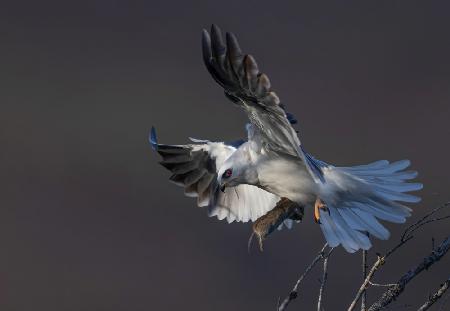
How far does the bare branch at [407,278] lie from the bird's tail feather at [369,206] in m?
0.47

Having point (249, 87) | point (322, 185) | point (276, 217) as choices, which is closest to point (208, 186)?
point (276, 217)

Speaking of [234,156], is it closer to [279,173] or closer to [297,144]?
[279,173]

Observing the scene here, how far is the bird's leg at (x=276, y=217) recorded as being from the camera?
2283mm

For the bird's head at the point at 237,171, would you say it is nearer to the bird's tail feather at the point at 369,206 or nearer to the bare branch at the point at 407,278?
the bird's tail feather at the point at 369,206

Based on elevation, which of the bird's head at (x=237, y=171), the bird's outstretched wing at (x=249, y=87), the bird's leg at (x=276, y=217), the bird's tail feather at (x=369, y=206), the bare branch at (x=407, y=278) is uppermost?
the bird's outstretched wing at (x=249, y=87)

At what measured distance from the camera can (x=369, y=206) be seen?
7.56 feet

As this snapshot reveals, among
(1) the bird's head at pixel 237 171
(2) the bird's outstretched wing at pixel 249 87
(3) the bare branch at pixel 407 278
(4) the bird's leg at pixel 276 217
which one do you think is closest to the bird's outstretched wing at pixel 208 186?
(4) the bird's leg at pixel 276 217

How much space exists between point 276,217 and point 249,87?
28.3 inches

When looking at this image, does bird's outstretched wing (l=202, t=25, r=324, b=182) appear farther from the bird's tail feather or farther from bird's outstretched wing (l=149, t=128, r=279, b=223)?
bird's outstretched wing (l=149, t=128, r=279, b=223)

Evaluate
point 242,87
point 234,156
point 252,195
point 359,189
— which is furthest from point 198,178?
point 242,87

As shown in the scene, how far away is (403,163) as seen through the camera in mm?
2320

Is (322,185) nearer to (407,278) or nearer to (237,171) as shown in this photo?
(237,171)

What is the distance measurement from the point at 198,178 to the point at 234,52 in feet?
3.72

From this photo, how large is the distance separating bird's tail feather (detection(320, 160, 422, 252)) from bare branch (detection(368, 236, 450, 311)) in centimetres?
47
